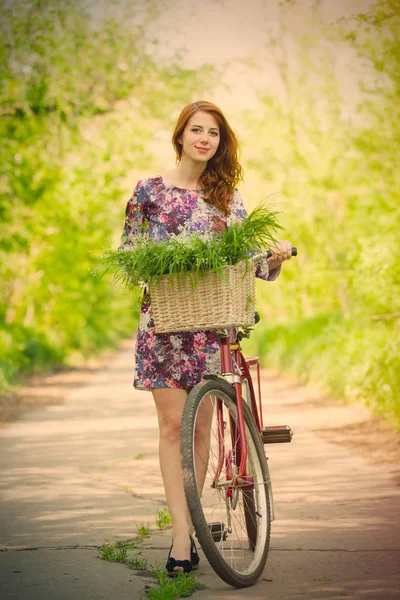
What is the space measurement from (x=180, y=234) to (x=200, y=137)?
1.48ft

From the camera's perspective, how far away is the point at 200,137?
171 inches

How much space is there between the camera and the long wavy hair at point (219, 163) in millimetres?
4398

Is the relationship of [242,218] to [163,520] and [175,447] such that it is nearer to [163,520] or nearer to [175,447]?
[175,447]

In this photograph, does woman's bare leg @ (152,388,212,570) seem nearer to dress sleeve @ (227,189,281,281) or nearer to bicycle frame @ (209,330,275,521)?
bicycle frame @ (209,330,275,521)

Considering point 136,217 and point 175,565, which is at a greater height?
point 136,217

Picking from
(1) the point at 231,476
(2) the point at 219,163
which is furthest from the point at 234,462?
(2) the point at 219,163

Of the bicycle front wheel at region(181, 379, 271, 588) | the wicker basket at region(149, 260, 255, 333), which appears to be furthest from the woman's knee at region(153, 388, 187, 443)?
the wicker basket at region(149, 260, 255, 333)

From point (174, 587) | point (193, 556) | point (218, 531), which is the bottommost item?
point (174, 587)

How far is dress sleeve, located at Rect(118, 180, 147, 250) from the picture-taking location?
4.34m

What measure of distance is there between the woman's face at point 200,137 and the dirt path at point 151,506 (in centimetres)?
184

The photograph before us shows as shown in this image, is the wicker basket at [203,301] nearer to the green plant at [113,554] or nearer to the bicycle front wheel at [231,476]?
the bicycle front wheel at [231,476]

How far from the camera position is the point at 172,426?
4.28m

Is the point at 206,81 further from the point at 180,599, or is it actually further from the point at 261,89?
the point at 180,599

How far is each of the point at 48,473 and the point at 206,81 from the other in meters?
10.9
